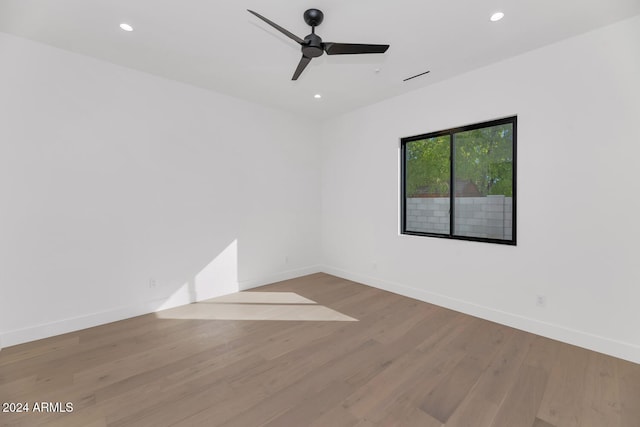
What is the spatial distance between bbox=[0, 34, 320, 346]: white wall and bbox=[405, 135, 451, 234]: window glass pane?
2.21 metres

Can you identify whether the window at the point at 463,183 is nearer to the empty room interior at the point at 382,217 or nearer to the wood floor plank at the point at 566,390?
the empty room interior at the point at 382,217

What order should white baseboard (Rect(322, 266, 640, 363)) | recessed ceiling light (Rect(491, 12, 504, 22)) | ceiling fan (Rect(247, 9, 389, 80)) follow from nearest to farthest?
ceiling fan (Rect(247, 9, 389, 80)) < recessed ceiling light (Rect(491, 12, 504, 22)) < white baseboard (Rect(322, 266, 640, 363))

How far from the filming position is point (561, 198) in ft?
8.68

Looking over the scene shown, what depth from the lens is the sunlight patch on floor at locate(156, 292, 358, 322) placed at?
325cm

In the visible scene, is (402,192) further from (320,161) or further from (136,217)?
(136,217)

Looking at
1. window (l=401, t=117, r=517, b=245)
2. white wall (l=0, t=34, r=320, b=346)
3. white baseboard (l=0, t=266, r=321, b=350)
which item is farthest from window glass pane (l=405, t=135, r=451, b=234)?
white baseboard (l=0, t=266, r=321, b=350)

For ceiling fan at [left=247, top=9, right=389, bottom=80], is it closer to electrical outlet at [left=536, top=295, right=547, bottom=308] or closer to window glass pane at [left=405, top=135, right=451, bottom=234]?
window glass pane at [left=405, top=135, right=451, bottom=234]

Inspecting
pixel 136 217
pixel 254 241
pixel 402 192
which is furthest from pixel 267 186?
pixel 402 192

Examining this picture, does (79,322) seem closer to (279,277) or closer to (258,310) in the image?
(258,310)

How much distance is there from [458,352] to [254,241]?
3.14 m

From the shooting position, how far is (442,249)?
3555 millimetres

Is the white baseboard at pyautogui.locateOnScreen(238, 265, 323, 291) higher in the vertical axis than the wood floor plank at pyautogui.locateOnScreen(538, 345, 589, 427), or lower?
higher

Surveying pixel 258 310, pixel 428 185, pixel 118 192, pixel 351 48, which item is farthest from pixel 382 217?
pixel 118 192

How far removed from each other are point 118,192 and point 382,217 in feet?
11.7
